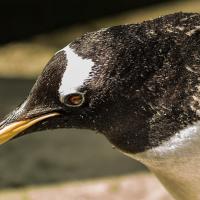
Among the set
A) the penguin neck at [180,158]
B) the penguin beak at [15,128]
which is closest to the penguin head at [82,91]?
the penguin beak at [15,128]

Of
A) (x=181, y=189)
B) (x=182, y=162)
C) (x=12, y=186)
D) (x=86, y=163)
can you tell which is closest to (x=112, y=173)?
(x=86, y=163)

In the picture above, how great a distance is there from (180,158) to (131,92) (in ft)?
0.69

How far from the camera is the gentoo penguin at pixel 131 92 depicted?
1.48m

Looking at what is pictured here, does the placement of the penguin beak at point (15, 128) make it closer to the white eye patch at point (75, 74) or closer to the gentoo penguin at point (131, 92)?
the gentoo penguin at point (131, 92)

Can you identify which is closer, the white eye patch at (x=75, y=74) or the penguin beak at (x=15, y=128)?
the white eye patch at (x=75, y=74)

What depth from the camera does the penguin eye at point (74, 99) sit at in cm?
148

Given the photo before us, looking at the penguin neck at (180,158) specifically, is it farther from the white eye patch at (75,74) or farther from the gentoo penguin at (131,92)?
the white eye patch at (75,74)

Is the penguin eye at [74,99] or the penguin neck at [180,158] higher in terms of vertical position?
the penguin eye at [74,99]

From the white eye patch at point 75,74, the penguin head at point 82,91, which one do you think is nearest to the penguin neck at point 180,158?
the penguin head at point 82,91

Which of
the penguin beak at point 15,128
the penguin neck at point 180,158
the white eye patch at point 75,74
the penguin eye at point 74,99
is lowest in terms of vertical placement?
the penguin neck at point 180,158

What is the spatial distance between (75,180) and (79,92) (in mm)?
1638

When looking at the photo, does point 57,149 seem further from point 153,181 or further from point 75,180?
point 153,181

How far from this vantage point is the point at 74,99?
149 centimetres

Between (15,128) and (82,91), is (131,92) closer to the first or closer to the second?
(82,91)
